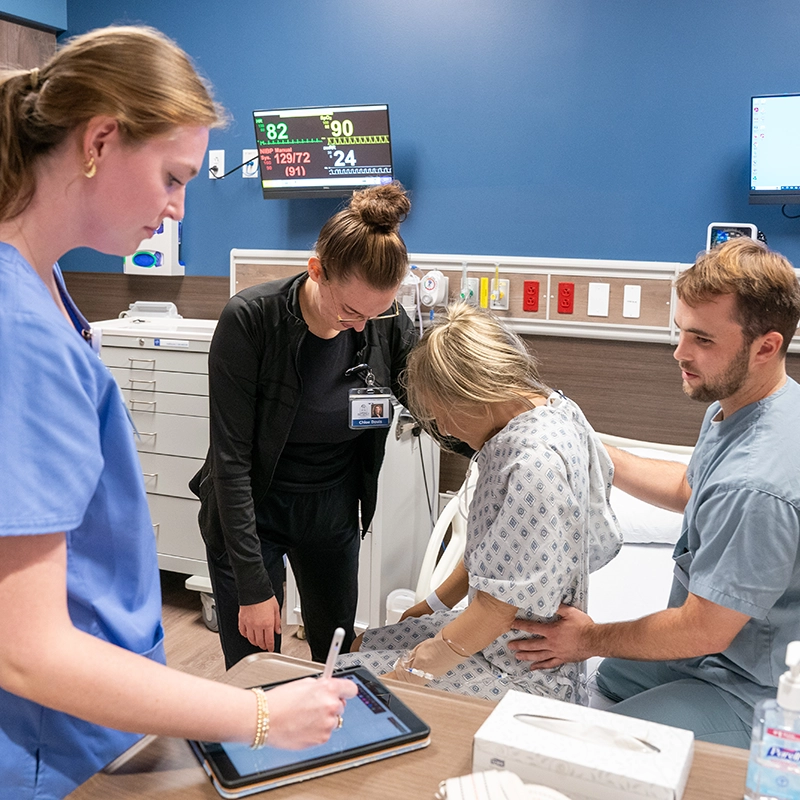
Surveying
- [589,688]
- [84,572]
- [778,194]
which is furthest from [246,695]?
[778,194]

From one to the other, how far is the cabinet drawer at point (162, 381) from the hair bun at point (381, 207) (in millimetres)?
1750

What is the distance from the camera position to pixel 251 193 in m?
3.91

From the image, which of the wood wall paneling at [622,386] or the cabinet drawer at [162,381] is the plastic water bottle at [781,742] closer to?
the wood wall paneling at [622,386]

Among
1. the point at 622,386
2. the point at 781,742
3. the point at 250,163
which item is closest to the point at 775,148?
the point at 622,386

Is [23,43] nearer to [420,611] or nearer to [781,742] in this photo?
[420,611]

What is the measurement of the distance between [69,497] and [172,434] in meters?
2.72

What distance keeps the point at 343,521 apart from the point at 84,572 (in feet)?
4.08

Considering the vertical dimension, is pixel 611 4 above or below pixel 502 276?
above

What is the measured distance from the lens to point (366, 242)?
1767 millimetres

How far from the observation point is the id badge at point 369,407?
1973 millimetres

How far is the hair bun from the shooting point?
1.77 meters

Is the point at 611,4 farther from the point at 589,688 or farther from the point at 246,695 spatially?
the point at 246,695

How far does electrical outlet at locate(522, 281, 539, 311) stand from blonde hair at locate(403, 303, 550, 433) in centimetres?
189

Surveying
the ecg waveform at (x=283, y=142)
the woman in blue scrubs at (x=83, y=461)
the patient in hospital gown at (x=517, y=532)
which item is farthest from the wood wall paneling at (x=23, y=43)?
the woman in blue scrubs at (x=83, y=461)
